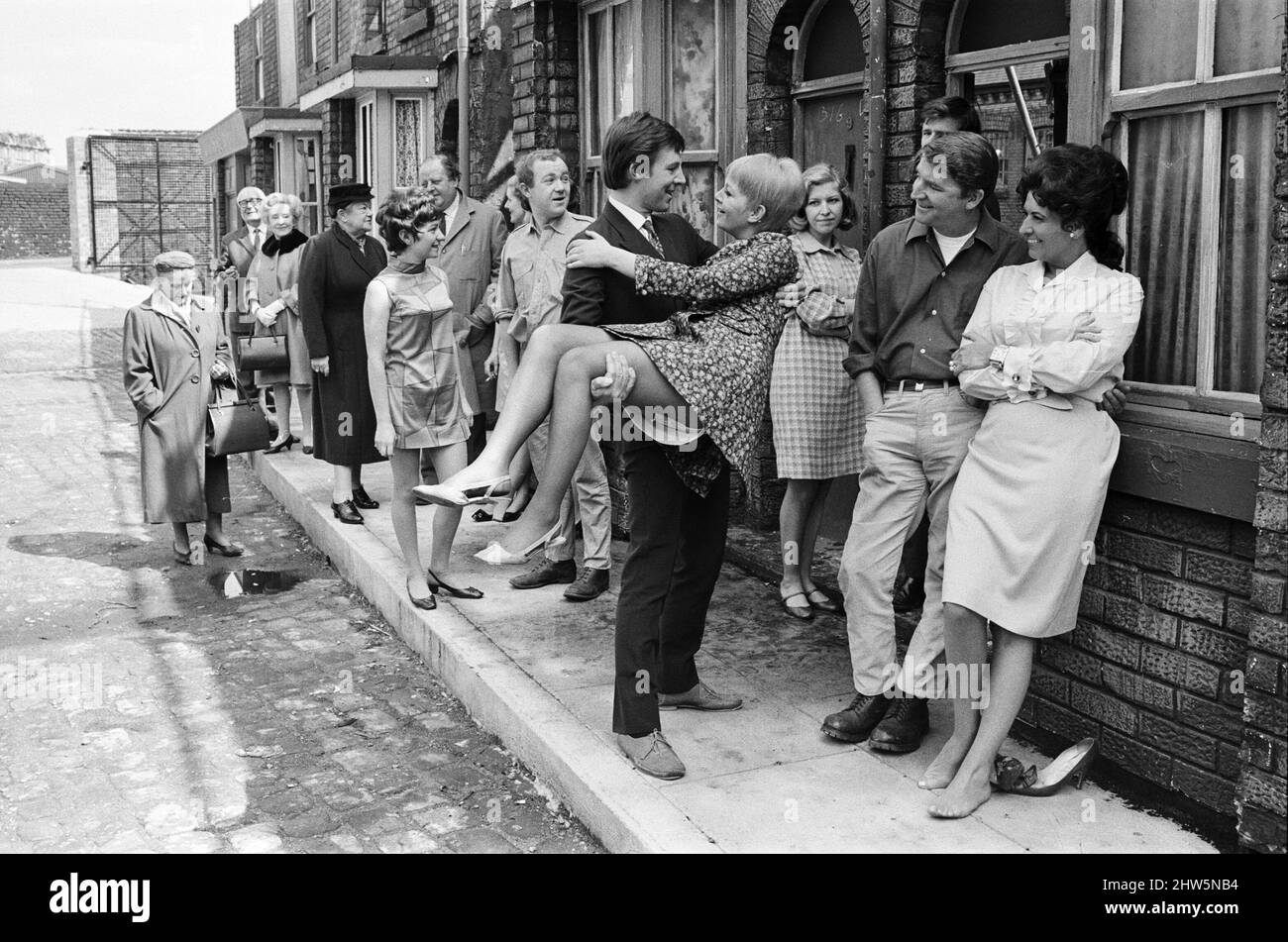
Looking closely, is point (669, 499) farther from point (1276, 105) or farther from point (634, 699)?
point (1276, 105)

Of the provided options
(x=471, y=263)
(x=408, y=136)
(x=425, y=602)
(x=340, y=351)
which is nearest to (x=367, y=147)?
(x=408, y=136)

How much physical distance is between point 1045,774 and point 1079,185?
1.67 m

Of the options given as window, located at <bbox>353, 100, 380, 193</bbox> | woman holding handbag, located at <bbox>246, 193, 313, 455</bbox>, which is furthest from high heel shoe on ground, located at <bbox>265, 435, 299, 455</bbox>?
window, located at <bbox>353, 100, 380, 193</bbox>

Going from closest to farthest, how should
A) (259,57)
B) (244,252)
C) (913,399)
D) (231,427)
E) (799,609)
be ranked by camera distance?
(913,399) → (799,609) → (231,427) → (244,252) → (259,57)

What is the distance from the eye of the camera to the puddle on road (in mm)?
7156

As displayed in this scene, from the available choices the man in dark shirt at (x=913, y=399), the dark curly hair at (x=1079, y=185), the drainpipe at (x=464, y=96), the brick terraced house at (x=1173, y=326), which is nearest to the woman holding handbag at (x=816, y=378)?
the brick terraced house at (x=1173, y=326)

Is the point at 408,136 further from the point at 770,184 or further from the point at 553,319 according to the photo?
the point at 770,184

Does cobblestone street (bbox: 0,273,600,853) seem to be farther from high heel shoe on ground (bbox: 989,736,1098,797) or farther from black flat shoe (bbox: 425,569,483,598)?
high heel shoe on ground (bbox: 989,736,1098,797)

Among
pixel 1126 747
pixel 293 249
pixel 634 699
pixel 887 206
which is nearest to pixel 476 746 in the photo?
pixel 634 699

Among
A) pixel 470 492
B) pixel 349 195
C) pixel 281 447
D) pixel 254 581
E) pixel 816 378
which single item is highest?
pixel 349 195

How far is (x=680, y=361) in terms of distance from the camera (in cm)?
397

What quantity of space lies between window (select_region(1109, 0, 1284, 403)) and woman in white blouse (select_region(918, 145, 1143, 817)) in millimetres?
315

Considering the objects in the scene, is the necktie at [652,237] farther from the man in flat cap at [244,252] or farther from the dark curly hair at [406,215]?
the man in flat cap at [244,252]

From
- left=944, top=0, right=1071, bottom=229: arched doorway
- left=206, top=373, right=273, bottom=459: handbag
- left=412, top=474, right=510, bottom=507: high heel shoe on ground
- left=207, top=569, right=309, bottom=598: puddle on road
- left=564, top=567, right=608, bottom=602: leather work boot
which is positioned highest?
left=944, top=0, right=1071, bottom=229: arched doorway
